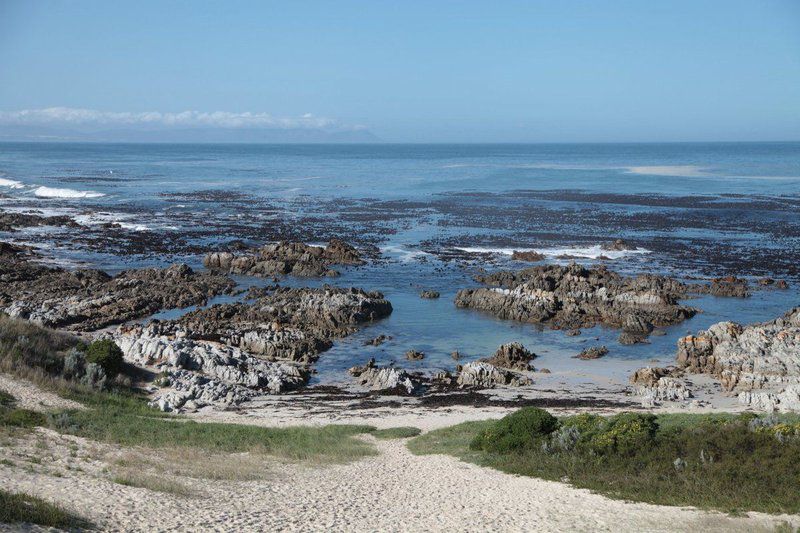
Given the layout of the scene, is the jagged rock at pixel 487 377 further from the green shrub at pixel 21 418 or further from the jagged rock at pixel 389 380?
the green shrub at pixel 21 418

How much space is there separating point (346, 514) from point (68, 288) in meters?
30.3

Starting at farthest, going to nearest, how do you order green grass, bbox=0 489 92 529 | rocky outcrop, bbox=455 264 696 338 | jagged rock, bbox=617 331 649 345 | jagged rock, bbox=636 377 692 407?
rocky outcrop, bbox=455 264 696 338, jagged rock, bbox=617 331 649 345, jagged rock, bbox=636 377 692 407, green grass, bbox=0 489 92 529

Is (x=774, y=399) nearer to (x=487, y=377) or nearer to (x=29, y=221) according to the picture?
(x=487, y=377)

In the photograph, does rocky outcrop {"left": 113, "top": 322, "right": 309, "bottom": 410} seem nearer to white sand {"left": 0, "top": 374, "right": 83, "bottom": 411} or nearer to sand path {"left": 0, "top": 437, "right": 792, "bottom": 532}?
white sand {"left": 0, "top": 374, "right": 83, "bottom": 411}

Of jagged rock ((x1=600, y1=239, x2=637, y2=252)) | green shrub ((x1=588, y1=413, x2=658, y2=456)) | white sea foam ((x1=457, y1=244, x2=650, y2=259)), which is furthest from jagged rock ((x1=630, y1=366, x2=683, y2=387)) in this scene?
jagged rock ((x1=600, y1=239, x2=637, y2=252))

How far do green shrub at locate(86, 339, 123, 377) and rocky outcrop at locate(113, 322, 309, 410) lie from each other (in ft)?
4.95

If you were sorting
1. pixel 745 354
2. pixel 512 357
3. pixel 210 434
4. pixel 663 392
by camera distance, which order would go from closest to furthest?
pixel 210 434, pixel 663 392, pixel 745 354, pixel 512 357

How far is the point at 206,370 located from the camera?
27.4 meters

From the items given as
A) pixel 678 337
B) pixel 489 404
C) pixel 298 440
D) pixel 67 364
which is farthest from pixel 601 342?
pixel 67 364

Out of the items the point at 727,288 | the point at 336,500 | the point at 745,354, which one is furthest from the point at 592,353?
the point at 336,500

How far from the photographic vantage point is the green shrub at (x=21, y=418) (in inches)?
703

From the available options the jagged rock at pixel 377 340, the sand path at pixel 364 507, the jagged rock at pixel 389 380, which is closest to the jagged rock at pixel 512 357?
the jagged rock at pixel 389 380

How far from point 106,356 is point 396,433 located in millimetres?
10389

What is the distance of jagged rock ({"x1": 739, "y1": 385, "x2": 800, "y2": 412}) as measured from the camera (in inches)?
932
